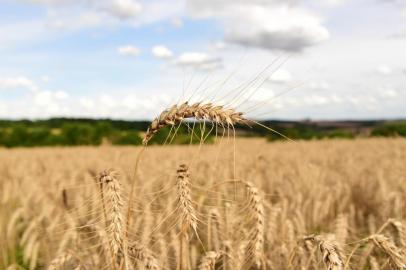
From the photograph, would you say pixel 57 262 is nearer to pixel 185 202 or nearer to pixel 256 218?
pixel 185 202

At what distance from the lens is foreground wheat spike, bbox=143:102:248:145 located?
1.45 meters

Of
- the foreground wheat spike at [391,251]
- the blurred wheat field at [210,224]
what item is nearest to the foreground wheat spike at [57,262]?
the blurred wheat field at [210,224]

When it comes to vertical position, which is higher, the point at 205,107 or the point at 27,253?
the point at 205,107

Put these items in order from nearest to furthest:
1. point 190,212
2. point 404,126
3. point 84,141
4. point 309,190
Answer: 1. point 190,212
2. point 309,190
3. point 404,126
4. point 84,141

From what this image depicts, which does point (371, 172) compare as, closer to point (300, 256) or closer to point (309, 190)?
point (309, 190)

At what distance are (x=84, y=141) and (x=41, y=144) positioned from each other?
5.32 m

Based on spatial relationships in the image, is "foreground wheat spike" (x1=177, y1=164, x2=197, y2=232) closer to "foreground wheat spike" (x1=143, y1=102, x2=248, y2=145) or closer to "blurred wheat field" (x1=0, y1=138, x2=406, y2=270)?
"blurred wheat field" (x1=0, y1=138, x2=406, y2=270)

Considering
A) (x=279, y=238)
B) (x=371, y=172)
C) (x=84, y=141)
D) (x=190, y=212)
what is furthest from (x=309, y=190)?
(x=84, y=141)

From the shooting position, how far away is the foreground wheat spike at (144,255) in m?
1.74

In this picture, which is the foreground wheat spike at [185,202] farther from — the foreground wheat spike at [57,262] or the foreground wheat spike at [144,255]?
the foreground wheat spike at [57,262]

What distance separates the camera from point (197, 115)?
1479 mm

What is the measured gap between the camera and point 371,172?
23.7ft

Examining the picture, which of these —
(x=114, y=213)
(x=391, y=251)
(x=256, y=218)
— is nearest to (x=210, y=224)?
(x=256, y=218)

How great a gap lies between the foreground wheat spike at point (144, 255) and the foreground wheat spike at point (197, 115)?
0.45m
